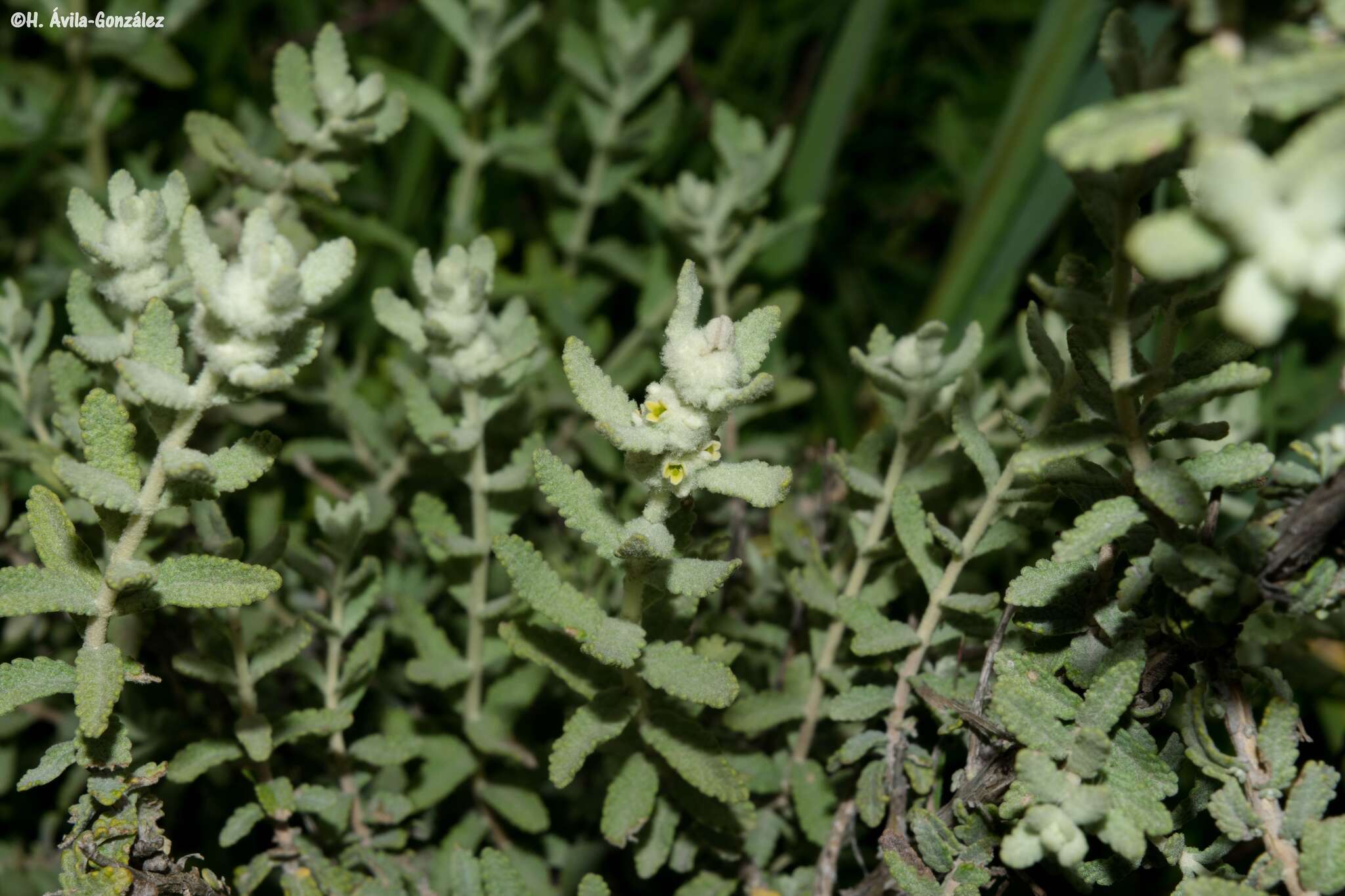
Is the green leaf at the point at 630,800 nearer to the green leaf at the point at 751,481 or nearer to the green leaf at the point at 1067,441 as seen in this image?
the green leaf at the point at 751,481

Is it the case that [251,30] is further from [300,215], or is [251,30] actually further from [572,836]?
[572,836]

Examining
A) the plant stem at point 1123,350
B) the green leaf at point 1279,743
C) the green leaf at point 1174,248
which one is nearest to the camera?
the green leaf at point 1174,248

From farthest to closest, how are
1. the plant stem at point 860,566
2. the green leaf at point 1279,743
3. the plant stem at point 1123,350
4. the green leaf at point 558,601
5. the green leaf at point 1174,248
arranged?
1. the plant stem at point 860,566
2. the green leaf at point 558,601
3. the green leaf at point 1279,743
4. the plant stem at point 1123,350
5. the green leaf at point 1174,248

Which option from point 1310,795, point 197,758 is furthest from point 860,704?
point 197,758

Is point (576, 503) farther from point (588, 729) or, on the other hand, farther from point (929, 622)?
point (929, 622)

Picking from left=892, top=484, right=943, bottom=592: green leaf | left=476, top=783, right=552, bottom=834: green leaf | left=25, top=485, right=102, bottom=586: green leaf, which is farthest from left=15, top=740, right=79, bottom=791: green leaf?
left=892, top=484, right=943, bottom=592: green leaf

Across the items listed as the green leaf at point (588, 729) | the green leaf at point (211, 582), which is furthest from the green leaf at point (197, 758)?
the green leaf at point (588, 729)

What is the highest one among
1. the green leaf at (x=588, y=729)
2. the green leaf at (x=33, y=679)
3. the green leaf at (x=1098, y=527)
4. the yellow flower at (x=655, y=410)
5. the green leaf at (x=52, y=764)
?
the yellow flower at (x=655, y=410)
